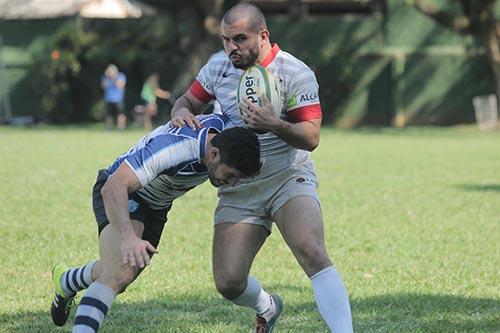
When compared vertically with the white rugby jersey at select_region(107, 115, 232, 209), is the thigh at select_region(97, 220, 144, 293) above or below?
below

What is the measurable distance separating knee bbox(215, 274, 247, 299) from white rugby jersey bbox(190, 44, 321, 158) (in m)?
0.73

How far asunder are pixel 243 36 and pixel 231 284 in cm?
143

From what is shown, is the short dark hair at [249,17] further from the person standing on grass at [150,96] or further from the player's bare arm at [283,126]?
the person standing on grass at [150,96]

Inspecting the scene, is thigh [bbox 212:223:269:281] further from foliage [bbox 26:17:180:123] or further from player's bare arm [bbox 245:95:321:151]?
foliage [bbox 26:17:180:123]

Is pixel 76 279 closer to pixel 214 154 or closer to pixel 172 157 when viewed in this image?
pixel 172 157

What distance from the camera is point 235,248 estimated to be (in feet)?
21.4

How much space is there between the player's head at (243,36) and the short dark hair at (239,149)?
0.60 m

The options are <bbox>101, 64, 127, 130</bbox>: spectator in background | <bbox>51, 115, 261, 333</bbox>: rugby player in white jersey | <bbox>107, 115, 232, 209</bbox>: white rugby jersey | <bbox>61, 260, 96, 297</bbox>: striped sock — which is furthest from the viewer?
<bbox>101, 64, 127, 130</bbox>: spectator in background

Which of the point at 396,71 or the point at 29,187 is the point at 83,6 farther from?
the point at 29,187

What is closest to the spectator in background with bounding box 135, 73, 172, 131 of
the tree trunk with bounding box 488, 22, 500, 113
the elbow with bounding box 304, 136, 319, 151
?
the tree trunk with bounding box 488, 22, 500, 113

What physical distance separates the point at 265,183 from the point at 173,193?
56 cm

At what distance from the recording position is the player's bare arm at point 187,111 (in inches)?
241

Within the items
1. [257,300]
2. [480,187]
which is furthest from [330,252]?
[480,187]

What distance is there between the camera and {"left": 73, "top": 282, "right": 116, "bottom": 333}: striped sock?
5797 millimetres
